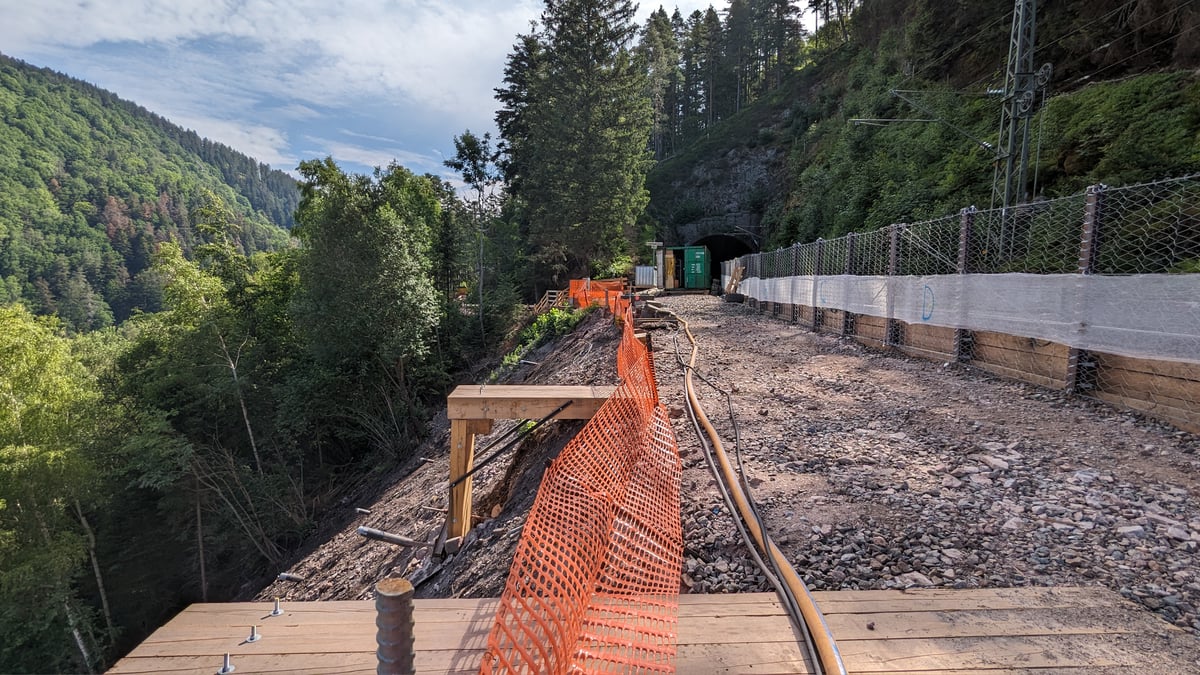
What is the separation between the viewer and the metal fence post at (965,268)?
768 centimetres

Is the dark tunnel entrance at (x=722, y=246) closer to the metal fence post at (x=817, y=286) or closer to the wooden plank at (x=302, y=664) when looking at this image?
the metal fence post at (x=817, y=286)

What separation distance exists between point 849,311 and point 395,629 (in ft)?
38.4

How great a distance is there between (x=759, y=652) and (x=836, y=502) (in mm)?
1921

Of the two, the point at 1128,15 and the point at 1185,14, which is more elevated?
the point at 1128,15

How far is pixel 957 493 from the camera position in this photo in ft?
12.2

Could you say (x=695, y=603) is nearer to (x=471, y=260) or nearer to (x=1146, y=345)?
(x=1146, y=345)

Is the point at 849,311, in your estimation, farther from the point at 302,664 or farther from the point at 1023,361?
the point at 302,664

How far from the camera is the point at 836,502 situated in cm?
362

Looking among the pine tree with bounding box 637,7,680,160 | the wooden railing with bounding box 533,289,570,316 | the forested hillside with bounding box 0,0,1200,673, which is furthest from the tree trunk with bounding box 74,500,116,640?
the pine tree with bounding box 637,7,680,160

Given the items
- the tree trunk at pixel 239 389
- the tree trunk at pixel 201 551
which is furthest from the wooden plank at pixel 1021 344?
the tree trunk at pixel 201 551

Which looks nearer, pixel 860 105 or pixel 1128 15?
pixel 1128 15

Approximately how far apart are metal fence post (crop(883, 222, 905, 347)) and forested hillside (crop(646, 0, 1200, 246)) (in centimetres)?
547

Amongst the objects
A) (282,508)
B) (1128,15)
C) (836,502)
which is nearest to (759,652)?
(836,502)

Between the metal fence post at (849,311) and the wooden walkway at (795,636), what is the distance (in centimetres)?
963
